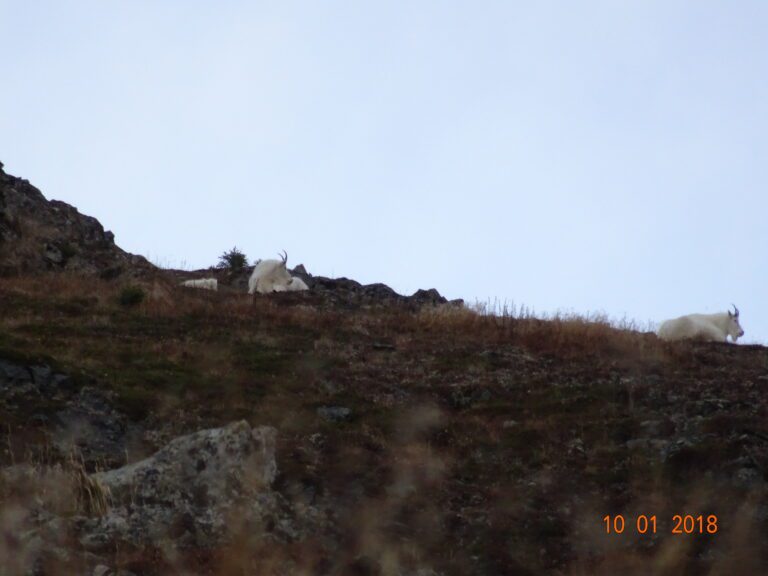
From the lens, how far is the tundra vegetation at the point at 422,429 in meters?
11.7

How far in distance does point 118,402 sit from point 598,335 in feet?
30.4

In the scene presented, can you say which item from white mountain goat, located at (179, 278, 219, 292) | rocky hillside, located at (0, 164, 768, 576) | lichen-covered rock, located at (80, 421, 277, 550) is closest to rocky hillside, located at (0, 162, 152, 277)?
white mountain goat, located at (179, 278, 219, 292)

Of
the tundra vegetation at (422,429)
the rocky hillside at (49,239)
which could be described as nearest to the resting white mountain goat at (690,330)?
the tundra vegetation at (422,429)

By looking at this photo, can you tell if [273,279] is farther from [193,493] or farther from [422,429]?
[193,493]

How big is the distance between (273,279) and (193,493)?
17.7 meters

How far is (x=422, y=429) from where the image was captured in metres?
15.5

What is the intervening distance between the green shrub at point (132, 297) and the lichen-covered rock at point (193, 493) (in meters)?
10.0

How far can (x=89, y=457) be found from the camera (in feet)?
44.1

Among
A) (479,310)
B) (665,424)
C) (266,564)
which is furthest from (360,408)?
(479,310)

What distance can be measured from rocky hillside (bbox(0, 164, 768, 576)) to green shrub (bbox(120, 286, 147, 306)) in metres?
0.13

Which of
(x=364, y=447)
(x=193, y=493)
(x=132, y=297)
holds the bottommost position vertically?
(x=193, y=493)

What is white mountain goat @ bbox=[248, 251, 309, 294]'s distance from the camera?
29016 mm

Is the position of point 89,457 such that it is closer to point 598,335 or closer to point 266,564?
point 266,564

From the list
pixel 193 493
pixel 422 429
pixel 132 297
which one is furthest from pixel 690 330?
pixel 193 493
